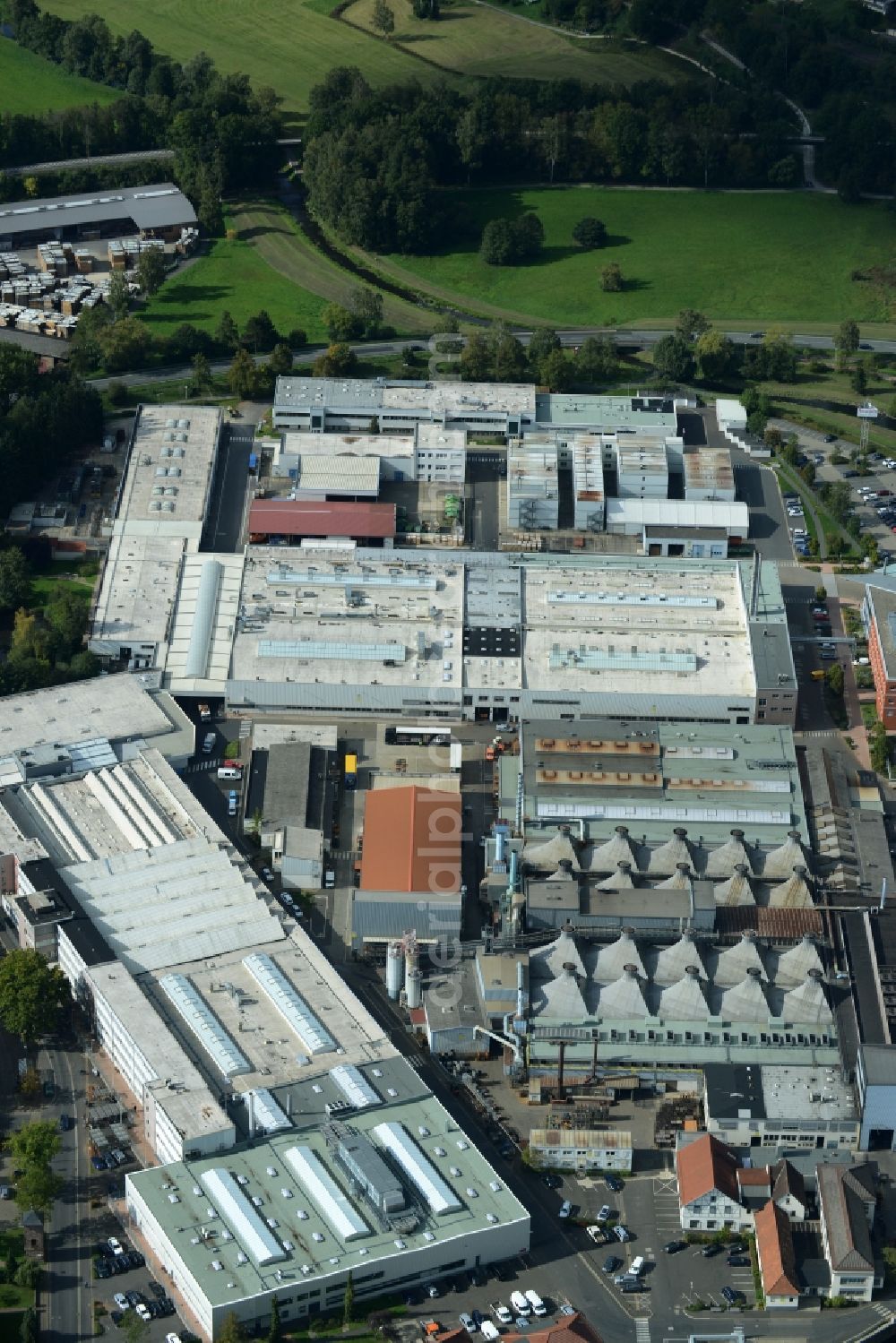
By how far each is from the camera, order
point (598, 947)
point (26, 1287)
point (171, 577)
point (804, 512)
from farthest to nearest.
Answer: point (804, 512), point (171, 577), point (598, 947), point (26, 1287)

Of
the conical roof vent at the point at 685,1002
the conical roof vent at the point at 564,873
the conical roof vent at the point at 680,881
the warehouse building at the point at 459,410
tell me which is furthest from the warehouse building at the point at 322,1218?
the warehouse building at the point at 459,410

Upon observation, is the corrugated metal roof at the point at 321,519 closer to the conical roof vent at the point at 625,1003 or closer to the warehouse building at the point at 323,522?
the warehouse building at the point at 323,522

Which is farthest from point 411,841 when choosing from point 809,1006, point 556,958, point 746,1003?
point 809,1006

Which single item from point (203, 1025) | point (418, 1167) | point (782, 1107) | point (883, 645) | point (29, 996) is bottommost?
point (418, 1167)

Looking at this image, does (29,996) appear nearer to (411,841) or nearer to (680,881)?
(411,841)

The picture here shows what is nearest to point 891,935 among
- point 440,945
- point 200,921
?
point 440,945

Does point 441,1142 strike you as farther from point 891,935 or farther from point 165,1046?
point 891,935
